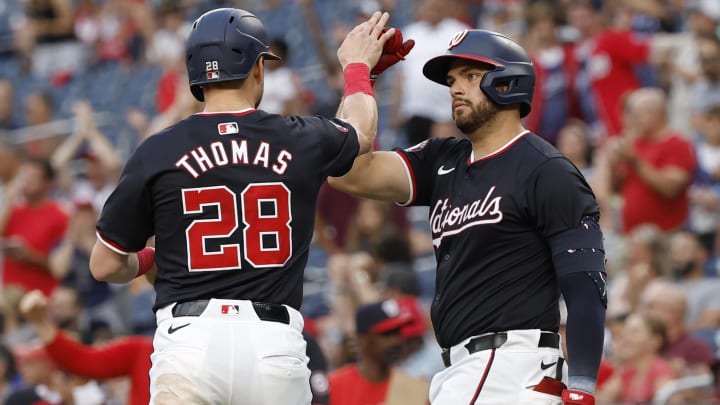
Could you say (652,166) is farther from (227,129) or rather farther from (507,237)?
(227,129)

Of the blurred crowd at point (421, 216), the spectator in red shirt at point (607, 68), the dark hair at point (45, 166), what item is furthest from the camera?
the dark hair at point (45, 166)

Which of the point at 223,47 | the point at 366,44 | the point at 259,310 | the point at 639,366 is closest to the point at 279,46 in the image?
the point at 639,366

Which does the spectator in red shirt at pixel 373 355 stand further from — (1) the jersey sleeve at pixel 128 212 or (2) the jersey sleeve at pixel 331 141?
(1) the jersey sleeve at pixel 128 212

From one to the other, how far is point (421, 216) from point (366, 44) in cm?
723

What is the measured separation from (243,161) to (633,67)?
24.7ft

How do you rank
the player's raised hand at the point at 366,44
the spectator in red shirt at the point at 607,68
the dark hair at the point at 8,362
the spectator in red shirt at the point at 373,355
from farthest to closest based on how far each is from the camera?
the spectator in red shirt at the point at 607,68 → the dark hair at the point at 8,362 → the spectator in red shirt at the point at 373,355 → the player's raised hand at the point at 366,44

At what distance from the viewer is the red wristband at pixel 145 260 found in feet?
17.0

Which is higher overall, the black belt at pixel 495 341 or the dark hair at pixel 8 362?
the black belt at pixel 495 341

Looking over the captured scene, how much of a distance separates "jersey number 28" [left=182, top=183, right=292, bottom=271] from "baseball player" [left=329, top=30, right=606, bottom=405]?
2.43ft

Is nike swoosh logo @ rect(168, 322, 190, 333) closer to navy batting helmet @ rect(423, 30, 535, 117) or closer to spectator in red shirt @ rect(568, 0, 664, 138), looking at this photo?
navy batting helmet @ rect(423, 30, 535, 117)

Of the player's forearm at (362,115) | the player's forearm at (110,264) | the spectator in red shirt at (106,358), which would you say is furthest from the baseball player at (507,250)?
the spectator in red shirt at (106,358)

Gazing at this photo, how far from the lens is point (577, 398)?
4727 mm

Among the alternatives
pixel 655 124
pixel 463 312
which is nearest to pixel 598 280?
pixel 463 312

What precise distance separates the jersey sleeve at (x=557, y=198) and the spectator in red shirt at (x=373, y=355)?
272 centimetres
